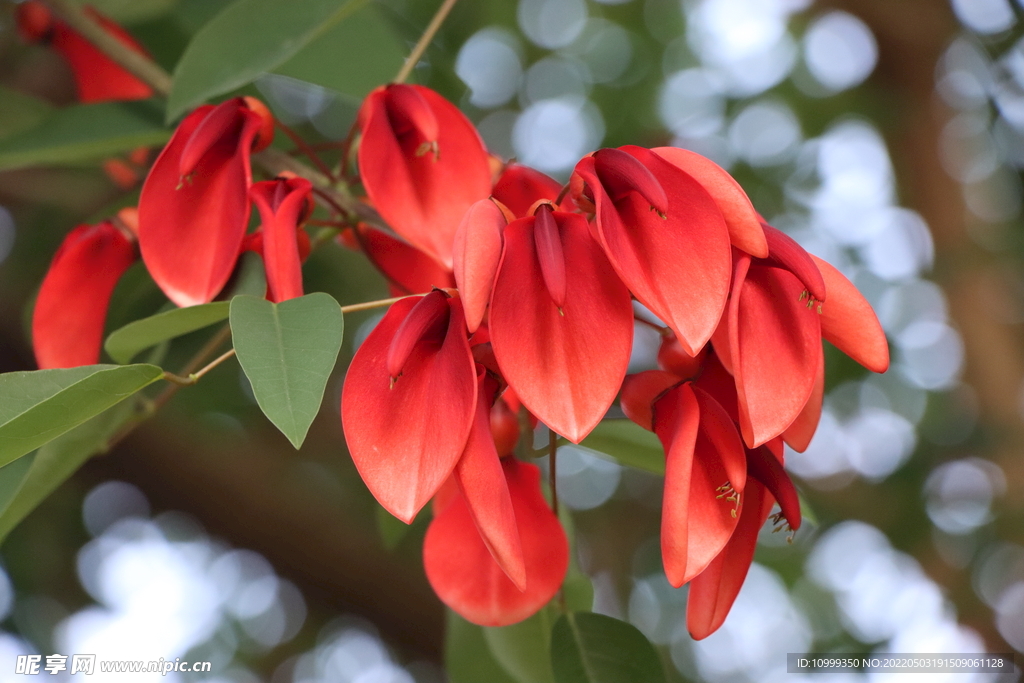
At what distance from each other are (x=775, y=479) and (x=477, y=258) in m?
0.20


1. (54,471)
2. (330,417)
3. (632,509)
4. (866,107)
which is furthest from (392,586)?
(866,107)

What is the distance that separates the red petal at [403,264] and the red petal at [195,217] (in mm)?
107

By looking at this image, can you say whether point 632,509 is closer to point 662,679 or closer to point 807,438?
point 662,679

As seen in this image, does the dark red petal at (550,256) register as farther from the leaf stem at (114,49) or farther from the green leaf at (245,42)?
the leaf stem at (114,49)

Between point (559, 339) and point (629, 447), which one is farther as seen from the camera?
point (629, 447)

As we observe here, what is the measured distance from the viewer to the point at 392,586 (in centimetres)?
139

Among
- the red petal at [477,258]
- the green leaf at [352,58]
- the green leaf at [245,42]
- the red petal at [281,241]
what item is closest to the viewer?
the red petal at [477,258]

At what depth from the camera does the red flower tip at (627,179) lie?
→ 393 mm

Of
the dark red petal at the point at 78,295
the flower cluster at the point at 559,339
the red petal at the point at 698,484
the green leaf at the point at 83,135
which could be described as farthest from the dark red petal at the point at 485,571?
the green leaf at the point at 83,135

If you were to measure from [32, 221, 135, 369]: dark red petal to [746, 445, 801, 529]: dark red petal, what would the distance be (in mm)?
462

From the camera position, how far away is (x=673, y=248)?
0.41 m

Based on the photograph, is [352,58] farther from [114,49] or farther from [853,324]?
[853,324]

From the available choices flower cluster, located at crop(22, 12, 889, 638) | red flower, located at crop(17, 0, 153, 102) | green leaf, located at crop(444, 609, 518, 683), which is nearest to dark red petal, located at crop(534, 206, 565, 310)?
flower cluster, located at crop(22, 12, 889, 638)

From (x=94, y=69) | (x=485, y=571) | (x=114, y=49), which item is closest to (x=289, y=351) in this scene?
(x=485, y=571)
